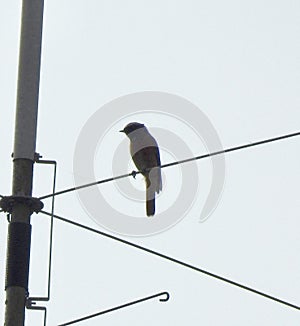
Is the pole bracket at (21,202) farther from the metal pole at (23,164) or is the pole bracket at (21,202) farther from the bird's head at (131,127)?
the bird's head at (131,127)

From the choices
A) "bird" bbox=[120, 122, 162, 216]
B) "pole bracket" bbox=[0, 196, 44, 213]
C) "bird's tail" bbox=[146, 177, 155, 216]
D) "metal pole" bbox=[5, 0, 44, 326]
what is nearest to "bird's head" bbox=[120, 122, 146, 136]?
"bird" bbox=[120, 122, 162, 216]

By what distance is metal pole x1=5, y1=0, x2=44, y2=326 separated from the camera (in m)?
3.62

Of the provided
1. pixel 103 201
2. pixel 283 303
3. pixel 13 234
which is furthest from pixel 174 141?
pixel 13 234

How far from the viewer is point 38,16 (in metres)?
4.09

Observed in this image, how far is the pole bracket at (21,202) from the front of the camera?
147 inches

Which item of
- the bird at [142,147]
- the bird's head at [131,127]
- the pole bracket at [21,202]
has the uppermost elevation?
the bird's head at [131,127]

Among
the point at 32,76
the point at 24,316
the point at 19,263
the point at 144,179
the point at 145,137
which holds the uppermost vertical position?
the point at 145,137

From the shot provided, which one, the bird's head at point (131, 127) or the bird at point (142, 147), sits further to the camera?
the bird's head at point (131, 127)

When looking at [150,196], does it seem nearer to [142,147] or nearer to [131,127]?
[142,147]

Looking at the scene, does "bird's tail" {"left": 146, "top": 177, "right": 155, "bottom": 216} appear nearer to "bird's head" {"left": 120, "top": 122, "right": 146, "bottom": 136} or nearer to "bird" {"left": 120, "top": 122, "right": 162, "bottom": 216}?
"bird" {"left": 120, "top": 122, "right": 162, "bottom": 216}

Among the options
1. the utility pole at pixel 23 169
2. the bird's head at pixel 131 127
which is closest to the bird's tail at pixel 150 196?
the bird's head at pixel 131 127

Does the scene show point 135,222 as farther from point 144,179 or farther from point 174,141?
point 144,179

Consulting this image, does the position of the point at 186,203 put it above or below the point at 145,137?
below

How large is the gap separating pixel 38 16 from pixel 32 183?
32.9 inches
